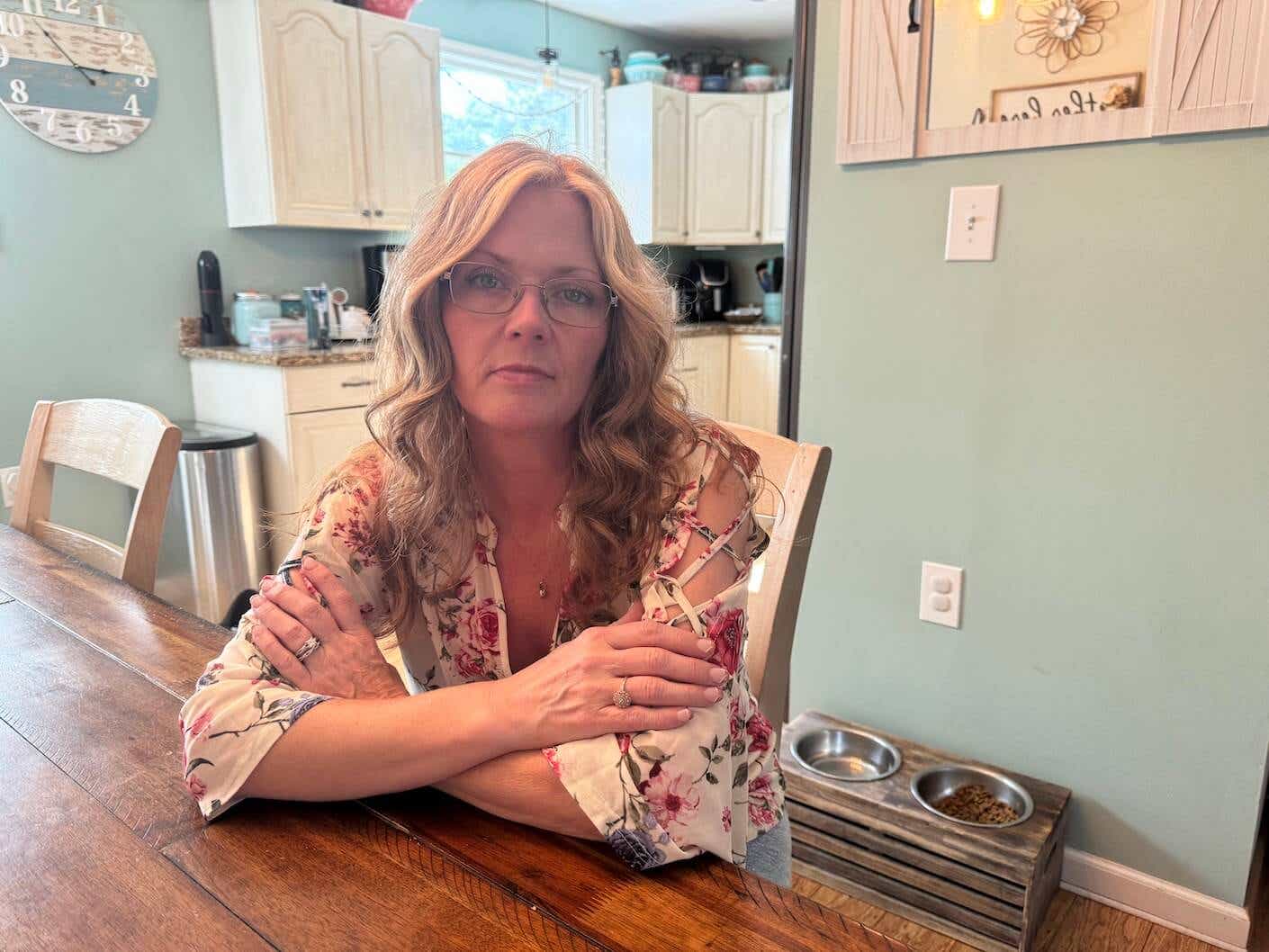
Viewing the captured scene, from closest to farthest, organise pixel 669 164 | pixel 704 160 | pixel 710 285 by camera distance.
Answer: pixel 669 164
pixel 704 160
pixel 710 285

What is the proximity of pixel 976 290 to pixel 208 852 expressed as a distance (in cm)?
160

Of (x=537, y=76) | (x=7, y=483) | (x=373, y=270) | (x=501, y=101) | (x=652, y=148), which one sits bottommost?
(x=7, y=483)

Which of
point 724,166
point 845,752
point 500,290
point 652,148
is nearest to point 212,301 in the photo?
point 652,148

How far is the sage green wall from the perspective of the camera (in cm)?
153

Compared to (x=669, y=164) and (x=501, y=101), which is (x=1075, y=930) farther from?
(x=501, y=101)

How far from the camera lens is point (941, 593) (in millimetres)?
1888

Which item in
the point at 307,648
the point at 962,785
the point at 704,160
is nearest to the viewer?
the point at 307,648

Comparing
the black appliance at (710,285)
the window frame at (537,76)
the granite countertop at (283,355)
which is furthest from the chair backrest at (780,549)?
the black appliance at (710,285)

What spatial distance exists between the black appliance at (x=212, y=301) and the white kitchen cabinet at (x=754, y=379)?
8.59ft

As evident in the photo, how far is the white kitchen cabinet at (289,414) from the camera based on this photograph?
10.0ft

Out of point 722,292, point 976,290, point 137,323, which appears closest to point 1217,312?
→ point 976,290

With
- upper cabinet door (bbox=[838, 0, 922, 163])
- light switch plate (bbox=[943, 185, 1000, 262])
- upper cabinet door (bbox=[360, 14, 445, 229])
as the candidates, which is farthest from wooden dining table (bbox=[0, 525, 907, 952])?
upper cabinet door (bbox=[360, 14, 445, 229])

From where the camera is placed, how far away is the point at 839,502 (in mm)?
1982

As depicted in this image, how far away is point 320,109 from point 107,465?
225cm
